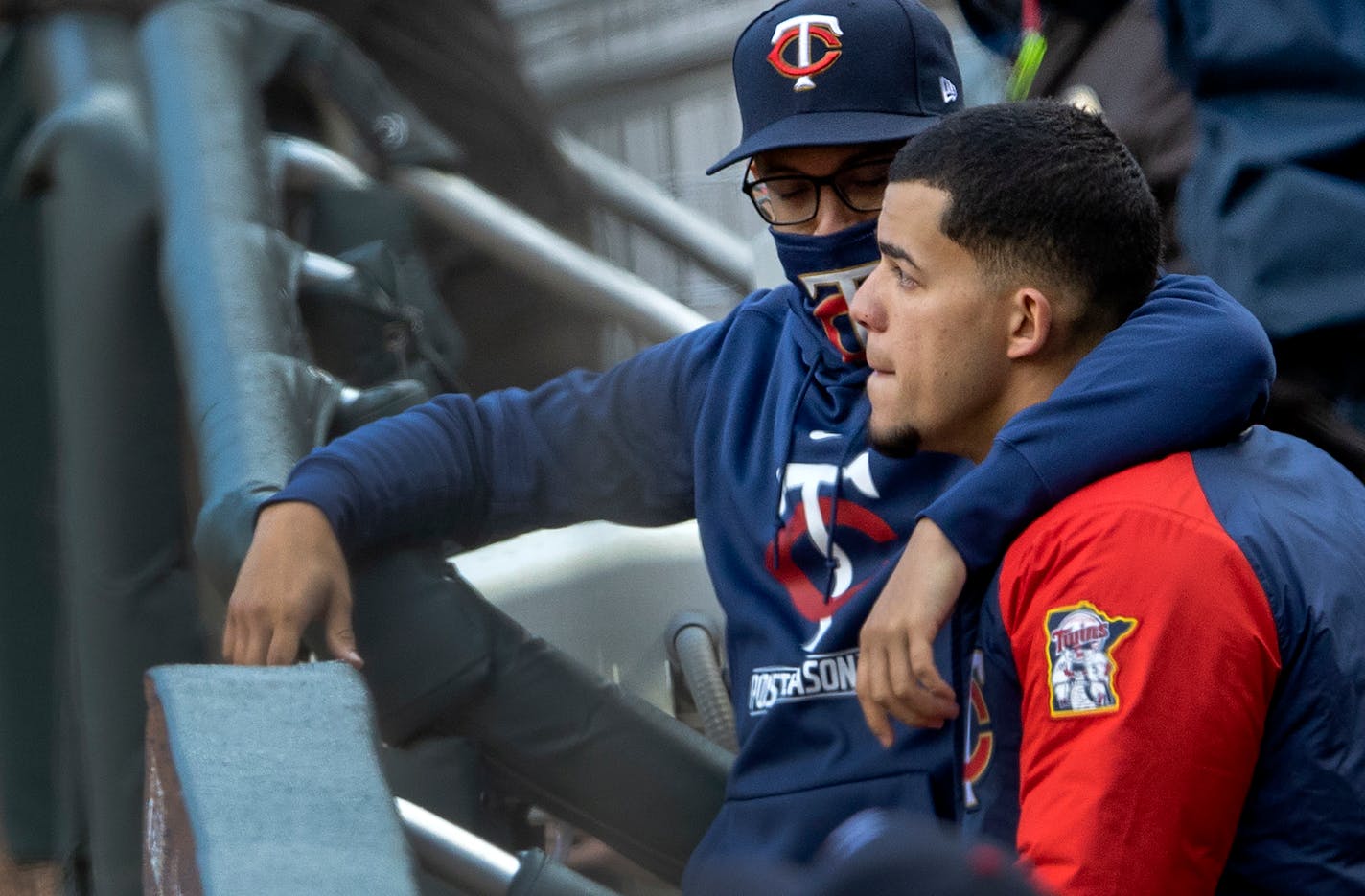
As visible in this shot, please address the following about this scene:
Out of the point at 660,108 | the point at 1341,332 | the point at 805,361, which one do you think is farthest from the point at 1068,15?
the point at 660,108

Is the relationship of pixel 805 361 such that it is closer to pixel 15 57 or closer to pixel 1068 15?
pixel 1068 15

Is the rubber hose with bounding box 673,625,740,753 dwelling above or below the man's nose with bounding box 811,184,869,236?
below

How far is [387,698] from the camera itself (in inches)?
73.9

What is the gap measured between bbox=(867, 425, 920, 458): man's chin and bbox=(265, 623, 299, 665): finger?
0.57 meters

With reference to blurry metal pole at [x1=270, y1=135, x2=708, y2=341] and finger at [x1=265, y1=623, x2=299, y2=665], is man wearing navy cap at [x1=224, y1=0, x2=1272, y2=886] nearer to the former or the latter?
finger at [x1=265, y1=623, x2=299, y2=665]

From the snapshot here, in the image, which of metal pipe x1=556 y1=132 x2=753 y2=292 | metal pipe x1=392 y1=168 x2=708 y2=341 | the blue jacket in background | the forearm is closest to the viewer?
the forearm

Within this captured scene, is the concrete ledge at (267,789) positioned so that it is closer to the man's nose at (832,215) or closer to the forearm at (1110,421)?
the forearm at (1110,421)

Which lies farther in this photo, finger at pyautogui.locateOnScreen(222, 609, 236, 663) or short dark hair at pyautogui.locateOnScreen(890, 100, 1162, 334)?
finger at pyautogui.locateOnScreen(222, 609, 236, 663)

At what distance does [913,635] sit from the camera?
4.33 feet

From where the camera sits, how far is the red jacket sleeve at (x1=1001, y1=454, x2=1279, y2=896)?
44.5 inches

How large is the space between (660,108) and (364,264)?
149 inches

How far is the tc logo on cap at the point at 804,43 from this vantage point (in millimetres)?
1644

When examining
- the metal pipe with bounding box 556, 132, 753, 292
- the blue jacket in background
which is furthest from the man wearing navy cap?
the metal pipe with bounding box 556, 132, 753, 292

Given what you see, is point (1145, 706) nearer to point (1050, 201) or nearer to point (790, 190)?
point (1050, 201)
